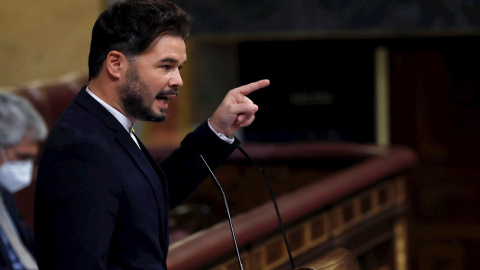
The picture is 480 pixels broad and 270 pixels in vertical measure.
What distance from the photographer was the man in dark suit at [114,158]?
1.29m

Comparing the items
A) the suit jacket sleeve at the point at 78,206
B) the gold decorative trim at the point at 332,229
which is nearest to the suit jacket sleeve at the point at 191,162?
the suit jacket sleeve at the point at 78,206

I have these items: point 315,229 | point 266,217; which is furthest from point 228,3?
point 266,217

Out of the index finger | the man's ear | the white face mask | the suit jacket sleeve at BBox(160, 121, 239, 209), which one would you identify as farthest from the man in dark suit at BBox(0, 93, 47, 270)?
the man's ear

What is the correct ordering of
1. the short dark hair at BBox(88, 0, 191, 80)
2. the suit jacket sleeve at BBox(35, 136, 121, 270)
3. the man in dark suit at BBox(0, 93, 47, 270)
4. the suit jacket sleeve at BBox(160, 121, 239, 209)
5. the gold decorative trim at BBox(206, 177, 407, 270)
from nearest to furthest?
the suit jacket sleeve at BBox(35, 136, 121, 270) → the short dark hair at BBox(88, 0, 191, 80) → the suit jacket sleeve at BBox(160, 121, 239, 209) → the gold decorative trim at BBox(206, 177, 407, 270) → the man in dark suit at BBox(0, 93, 47, 270)

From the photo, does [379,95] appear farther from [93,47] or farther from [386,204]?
[93,47]

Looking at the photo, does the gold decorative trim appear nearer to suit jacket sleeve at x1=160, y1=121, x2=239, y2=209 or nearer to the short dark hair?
suit jacket sleeve at x1=160, y1=121, x2=239, y2=209

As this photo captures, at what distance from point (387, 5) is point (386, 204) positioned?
1497 millimetres

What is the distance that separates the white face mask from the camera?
3.17m

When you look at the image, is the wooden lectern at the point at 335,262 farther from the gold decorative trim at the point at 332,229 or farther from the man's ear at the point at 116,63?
the gold decorative trim at the point at 332,229

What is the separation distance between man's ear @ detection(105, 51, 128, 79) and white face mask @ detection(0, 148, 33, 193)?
1.88 m

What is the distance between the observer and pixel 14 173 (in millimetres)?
3166

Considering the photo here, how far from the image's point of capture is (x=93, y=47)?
1431 millimetres

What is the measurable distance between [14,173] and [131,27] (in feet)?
6.28

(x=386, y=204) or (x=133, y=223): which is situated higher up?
(x=133, y=223)
